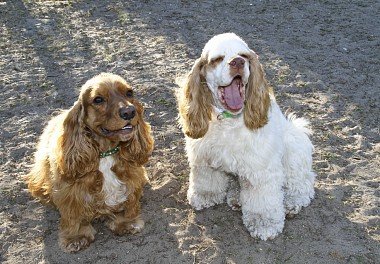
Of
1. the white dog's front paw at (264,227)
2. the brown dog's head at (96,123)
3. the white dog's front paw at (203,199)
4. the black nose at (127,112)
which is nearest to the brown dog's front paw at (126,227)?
the white dog's front paw at (203,199)

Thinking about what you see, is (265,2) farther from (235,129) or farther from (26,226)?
(26,226)

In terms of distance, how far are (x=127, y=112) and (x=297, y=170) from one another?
1880mm

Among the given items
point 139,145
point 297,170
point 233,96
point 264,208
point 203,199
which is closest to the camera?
point 233,96

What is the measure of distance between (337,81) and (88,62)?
3861 millimetres

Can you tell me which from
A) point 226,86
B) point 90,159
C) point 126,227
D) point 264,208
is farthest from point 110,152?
point 264,208

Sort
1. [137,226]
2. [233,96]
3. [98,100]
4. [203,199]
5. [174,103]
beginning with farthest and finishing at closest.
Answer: [174,103]
[203,199]
[137,226]
[233,96]
[98,100]

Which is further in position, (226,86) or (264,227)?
(264,227)

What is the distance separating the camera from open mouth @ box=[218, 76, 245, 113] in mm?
4098

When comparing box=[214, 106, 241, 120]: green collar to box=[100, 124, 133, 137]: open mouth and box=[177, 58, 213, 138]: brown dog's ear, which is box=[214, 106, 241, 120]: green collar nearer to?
box=[177, 58, 213, 138]: brown dog's ear

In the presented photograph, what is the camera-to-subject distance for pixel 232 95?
4.13 meters

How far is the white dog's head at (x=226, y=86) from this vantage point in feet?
13.1

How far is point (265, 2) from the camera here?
33.0ft

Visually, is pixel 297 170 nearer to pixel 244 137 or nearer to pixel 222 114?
pixel 244 137

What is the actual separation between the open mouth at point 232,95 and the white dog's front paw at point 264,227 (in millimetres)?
1103
